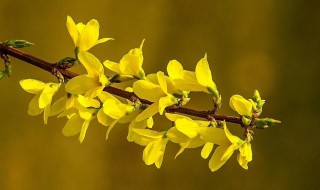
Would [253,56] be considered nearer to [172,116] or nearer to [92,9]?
[92,9]

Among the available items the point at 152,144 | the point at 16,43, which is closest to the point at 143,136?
the point at 152,144

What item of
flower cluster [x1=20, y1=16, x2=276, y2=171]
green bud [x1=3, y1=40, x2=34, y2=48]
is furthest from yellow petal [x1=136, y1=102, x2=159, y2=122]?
green bud [x1=3, y1=40, x2=34, y2=48]

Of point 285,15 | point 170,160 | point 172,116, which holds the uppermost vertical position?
point 172,116

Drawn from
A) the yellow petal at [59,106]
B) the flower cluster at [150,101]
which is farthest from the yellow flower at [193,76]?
the yellow petal at [59,106]

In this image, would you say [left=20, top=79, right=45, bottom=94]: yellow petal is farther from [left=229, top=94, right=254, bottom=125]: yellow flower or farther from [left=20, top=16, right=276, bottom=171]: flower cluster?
[left=229, top=94, right=254, bottom=125]: yellow flower

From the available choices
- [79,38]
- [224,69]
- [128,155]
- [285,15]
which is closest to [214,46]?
[224,69]
